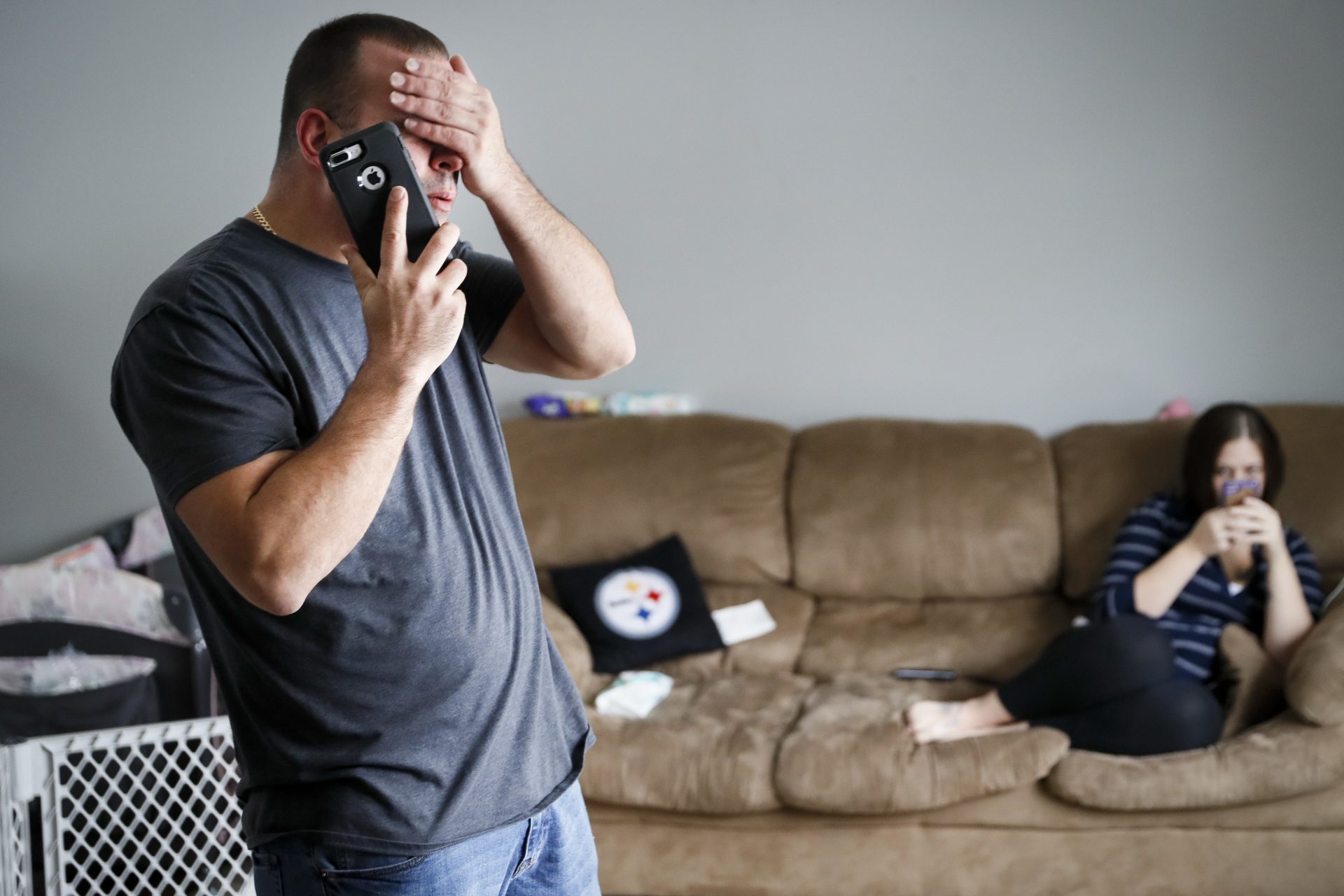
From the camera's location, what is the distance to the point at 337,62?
99 cm

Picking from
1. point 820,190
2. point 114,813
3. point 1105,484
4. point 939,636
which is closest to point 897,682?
point 939,636

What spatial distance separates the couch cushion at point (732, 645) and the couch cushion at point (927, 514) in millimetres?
85

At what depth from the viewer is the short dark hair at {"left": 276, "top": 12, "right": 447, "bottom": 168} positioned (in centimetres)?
98

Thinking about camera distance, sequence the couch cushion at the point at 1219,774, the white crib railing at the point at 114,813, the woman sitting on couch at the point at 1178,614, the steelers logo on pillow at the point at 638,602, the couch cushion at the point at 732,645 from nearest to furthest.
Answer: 1. the white crib railing at the point at 114,813
2. the couch cushion at the point at 1219,774
3. the woman sitting on couch at the point at 1178,614
4. the couch cushion at the point at 732,645
5. the steelers logo on pillow at the point at 638,602

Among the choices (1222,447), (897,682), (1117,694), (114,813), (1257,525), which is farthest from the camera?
(897,682)

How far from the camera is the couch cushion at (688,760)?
7.11 ft

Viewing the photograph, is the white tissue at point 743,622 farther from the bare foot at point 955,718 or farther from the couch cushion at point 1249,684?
the couch cushion at point 1249,684

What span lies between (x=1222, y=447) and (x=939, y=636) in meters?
0.75

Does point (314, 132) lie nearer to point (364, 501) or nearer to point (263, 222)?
point (263, 222)

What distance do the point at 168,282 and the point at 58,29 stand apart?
270cm

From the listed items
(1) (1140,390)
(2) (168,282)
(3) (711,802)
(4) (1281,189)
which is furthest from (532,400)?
(2) (168,282)

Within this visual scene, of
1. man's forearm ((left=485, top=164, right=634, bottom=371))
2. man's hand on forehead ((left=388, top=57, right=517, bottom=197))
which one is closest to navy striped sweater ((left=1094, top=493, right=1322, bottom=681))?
man's forearm ((left=485, top=164, right=634, bottom=371))

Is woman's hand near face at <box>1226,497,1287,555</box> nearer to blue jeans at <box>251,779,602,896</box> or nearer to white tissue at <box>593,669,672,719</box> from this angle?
white tissue at <box>593,669,672,719</box>

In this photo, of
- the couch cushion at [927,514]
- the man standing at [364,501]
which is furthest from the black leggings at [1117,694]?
the man standing at [364,501]
